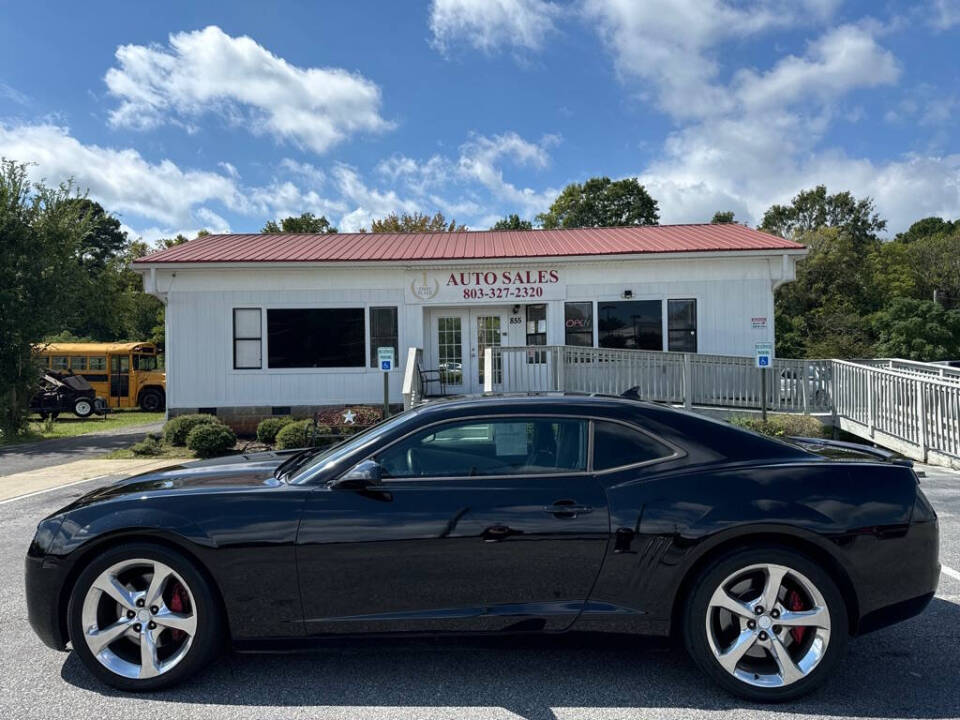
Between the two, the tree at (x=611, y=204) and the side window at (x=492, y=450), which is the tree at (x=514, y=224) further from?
the side window at (x=492, y=450)

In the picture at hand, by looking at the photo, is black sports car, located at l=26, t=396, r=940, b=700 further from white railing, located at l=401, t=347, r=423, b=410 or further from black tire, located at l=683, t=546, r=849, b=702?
white railing, located at l=401, t=347, r=423, b=410

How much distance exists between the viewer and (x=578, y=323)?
1423 centimetres

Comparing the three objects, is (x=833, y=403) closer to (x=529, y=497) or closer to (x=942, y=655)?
(x=942, y=655)

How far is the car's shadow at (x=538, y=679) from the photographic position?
3068 millimetres

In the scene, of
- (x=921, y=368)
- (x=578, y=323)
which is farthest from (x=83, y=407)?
(x=921, y=368)

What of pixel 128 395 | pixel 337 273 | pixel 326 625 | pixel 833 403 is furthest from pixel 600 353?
pixel 128 395

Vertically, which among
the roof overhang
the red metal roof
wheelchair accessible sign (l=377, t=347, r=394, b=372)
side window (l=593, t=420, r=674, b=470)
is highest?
the red metal roof

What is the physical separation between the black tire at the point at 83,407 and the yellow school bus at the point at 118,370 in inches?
109

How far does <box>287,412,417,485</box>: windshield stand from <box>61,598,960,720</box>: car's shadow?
0.85 meters

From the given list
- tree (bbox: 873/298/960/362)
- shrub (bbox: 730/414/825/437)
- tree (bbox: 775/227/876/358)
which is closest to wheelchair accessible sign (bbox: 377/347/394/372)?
shrub (bbox: 730/414/825/437)

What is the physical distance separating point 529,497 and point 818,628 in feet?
A: 4.93

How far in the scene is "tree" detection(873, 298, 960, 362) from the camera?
31.0 meters

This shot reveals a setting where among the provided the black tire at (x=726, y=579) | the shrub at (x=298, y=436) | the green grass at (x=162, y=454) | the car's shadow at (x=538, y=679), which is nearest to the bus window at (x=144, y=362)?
the green grass at (x=162, y=454)

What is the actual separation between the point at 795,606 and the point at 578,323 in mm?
11271
